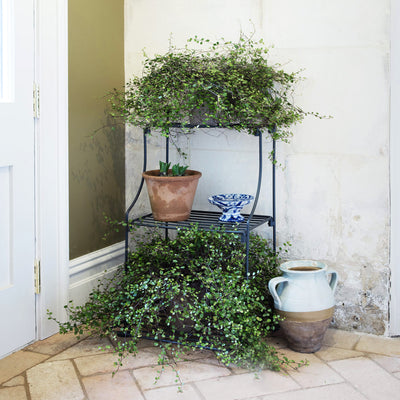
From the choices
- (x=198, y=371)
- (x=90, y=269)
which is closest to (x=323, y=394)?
(x=198, y=371)

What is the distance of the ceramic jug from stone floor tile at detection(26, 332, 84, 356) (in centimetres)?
94

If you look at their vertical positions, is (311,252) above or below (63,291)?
above

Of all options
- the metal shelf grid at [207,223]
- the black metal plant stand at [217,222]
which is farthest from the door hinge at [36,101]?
the metal shelf grid at [207,223]

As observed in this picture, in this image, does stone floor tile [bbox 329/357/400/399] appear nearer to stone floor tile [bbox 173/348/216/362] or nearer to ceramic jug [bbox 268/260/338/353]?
ceramic jug [bbox 268/260/338/353]

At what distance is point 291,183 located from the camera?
8.72 ft

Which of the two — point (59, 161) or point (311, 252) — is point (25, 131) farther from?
point (311, 252)

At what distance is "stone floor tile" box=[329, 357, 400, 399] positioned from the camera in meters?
2.01

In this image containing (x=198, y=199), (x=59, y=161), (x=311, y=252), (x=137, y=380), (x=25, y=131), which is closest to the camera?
(x=137, y=380)

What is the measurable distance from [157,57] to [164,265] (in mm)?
964

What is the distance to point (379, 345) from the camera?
2.46m

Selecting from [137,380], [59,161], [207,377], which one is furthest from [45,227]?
[207,377]

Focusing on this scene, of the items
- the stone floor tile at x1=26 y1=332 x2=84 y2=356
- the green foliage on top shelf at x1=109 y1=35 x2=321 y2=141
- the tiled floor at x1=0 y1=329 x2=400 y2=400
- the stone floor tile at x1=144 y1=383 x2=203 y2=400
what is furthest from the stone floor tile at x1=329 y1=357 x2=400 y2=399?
the stone floor tile at x1=26 y1=332 x2=84 y2=356

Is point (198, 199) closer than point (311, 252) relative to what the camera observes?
No

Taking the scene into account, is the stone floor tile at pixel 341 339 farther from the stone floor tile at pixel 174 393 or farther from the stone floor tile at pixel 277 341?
the stone floor tile at pixel 174 393
